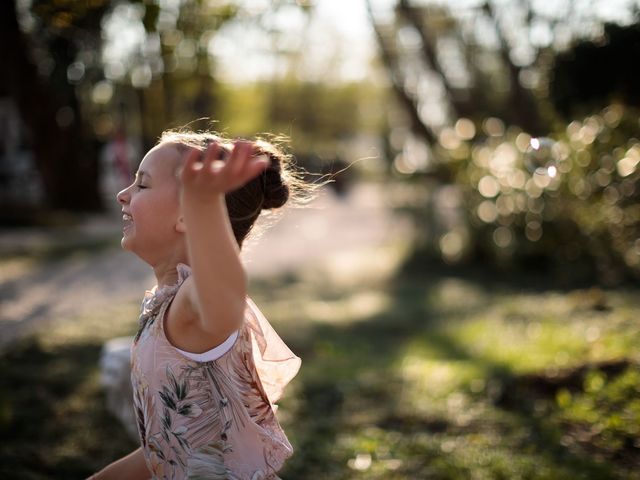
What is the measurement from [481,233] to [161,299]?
10624mm

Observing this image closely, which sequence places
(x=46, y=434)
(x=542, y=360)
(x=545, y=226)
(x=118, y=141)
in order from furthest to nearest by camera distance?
(x=118, y=141)
(x=545, y=226)
(x=542, y=360)
(x=46, y=434)

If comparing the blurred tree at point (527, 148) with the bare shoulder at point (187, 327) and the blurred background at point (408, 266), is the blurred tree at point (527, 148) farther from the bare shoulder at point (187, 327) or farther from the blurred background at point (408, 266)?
the bare shoulder at point (187, 327)

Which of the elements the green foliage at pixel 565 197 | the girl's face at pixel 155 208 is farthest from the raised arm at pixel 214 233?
the green foliage at pixel 565 197

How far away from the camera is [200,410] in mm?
2098

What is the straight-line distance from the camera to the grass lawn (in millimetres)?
4160

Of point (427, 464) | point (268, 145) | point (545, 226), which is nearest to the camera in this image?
point (268, 145)

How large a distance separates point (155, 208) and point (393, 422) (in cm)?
319

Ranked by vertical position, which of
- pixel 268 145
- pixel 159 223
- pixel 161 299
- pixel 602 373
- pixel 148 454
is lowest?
pixel 602 373

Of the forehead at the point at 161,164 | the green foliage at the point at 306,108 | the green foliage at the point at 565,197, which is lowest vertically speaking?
the green foliage at the point at 306,108

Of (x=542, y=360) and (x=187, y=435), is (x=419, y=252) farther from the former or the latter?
(x=187, y=435)

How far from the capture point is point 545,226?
11406mm

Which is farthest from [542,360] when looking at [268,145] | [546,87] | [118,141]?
[118,141]

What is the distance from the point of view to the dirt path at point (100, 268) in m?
9.22

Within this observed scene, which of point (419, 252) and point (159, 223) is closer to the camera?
point (159, 223)
